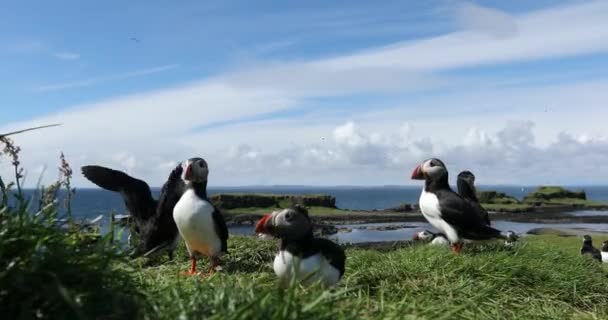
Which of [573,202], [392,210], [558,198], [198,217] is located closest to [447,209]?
[198,217]

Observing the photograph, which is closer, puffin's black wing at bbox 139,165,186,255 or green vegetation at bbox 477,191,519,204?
puffin's black wing at bbox 139,165,186,255

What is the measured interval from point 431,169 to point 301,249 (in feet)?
16.9

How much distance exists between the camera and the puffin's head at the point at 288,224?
6.80 m

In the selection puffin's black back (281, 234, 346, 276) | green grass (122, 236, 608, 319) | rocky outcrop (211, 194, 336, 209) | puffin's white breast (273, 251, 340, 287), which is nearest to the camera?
green grass (122, 236, 608, 319)

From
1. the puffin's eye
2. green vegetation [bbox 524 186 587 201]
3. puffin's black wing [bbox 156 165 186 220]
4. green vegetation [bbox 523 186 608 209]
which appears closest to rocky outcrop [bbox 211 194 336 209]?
green vegetation [bbox 523 186 608 209]

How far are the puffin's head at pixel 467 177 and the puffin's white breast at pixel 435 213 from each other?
4.15ft

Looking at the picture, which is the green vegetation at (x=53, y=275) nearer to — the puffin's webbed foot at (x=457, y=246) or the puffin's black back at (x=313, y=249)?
the puffin's black back at (x=313, y=249)

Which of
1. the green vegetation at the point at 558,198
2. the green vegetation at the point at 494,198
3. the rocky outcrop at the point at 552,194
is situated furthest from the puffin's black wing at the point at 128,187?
the rocky outcrop at the point at 552,194

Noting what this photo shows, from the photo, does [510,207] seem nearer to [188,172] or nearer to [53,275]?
[188,172]

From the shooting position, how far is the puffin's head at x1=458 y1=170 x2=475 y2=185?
1246cm

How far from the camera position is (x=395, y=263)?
870 centimetres

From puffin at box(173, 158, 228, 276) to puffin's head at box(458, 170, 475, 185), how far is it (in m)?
5.11

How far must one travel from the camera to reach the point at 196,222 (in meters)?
9.06

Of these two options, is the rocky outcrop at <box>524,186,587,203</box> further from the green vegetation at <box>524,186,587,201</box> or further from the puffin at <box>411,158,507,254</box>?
the puffin at <box>411,158,507,254</box>
